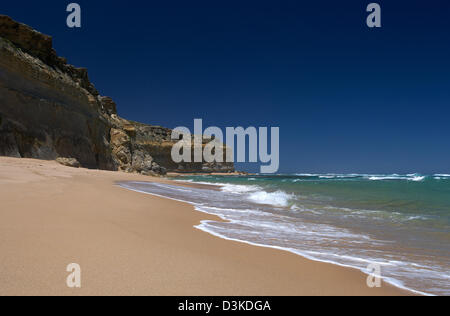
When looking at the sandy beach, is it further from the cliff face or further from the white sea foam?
the cliff face

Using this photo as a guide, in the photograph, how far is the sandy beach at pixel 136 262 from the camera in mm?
1594

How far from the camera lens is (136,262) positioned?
1.99 meters

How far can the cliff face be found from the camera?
625 inches

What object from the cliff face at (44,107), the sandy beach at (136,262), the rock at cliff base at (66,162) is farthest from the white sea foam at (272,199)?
the cliff face at (44,107)

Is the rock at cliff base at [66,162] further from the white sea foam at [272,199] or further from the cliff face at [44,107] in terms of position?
the white sea foam at [272,199]

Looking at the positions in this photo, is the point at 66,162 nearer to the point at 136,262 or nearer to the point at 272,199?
the point at 272,199

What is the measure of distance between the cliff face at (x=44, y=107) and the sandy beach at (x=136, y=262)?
52.8ft

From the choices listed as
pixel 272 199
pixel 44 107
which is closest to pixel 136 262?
pixel 272 199

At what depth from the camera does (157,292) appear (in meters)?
1.57

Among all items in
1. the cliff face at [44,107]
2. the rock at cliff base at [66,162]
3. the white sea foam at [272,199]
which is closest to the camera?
the white sea foam at [272,199]

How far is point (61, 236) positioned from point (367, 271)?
9.29ft

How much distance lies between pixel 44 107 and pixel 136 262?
2027cm
